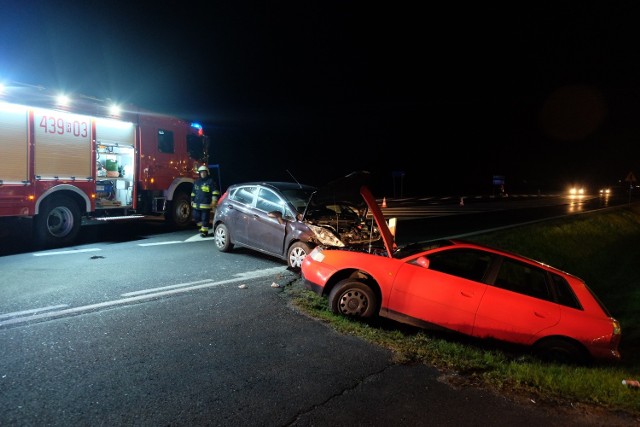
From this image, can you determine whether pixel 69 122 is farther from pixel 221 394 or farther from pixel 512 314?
pixel 512 314

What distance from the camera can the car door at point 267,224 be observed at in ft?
28.8

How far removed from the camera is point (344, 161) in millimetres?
63500

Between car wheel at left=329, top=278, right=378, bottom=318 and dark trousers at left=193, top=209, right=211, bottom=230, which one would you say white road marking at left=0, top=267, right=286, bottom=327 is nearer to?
car wheel at left=329, top=278, right=378, bottom=318

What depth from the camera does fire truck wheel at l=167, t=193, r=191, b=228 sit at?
13.8 meters

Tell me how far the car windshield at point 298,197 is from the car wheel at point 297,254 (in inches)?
28.6

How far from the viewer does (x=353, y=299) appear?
5938 millimetres

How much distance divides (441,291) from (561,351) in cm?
143

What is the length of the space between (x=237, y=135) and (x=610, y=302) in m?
50.5

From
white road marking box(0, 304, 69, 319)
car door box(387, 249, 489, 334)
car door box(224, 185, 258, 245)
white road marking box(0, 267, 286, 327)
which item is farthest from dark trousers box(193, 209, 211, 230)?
car door box(387, 249, 489, 334)

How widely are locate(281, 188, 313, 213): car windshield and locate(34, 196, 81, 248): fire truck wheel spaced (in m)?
5.27

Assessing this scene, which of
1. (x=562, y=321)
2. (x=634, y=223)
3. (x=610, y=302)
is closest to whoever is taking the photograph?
(x=562, y=321)

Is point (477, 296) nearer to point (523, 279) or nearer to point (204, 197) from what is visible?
point (523, 279)

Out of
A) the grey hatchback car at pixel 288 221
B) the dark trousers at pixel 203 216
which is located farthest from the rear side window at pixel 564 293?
the dark trousers at pixel 203 216

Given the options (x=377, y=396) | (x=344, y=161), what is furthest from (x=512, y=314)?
(x=344, y=161)
